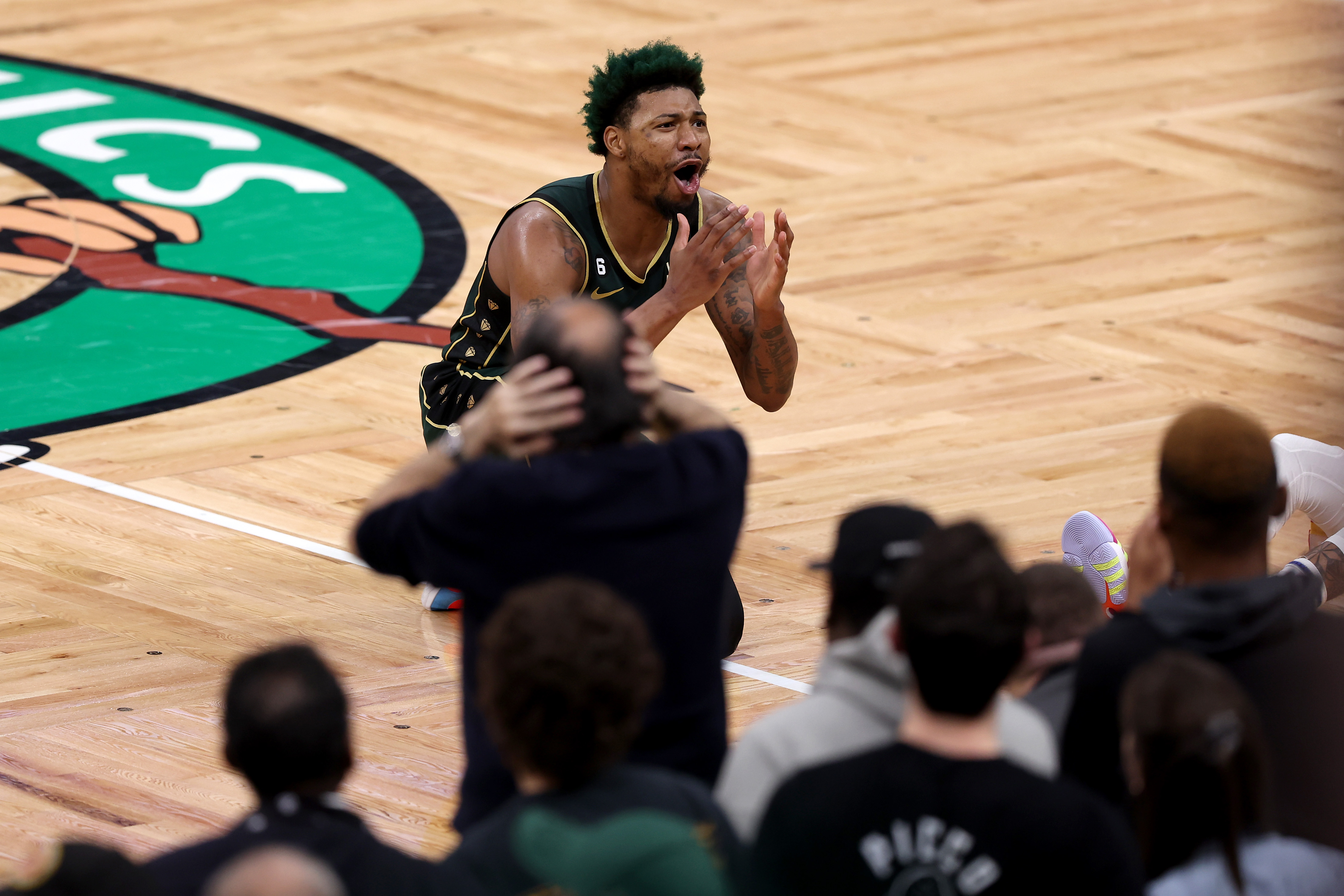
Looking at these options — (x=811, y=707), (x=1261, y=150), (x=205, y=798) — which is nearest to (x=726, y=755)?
(x=811, y=707)

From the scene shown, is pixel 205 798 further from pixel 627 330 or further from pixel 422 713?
pixel 627 330

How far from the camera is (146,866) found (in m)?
2.32

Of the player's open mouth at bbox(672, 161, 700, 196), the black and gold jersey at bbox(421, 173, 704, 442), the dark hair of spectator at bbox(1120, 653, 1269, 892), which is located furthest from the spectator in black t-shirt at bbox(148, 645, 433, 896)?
the player's open mouth at bbox(672, 161, 700, 196)

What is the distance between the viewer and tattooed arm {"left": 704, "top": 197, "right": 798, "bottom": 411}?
4.75m

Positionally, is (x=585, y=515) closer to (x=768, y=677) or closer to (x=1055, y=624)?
(x=1055, y=624)

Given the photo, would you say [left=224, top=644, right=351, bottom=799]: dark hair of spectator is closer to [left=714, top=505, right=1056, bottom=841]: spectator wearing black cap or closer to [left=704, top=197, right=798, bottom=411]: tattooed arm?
[left=714, top=505, right=1056, bottom=841]: spectator wearing black cap

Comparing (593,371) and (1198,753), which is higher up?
(593,371)

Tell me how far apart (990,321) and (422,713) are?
11.5 feet

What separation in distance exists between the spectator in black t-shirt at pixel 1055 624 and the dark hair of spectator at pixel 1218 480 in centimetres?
19

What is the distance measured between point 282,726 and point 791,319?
521cm

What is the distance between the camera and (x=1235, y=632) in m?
2.75

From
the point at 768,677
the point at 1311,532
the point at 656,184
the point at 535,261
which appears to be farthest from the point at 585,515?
the point at 1311,532

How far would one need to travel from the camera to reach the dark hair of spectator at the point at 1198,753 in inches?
93.8


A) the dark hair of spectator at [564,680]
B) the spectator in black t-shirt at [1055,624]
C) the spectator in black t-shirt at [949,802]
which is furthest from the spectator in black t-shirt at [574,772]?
the spectator in black t-shirt at [1055,624]
